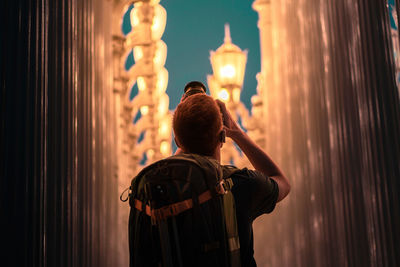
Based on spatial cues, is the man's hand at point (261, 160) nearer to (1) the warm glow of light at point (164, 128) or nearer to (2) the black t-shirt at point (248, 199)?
(2) the black t-shirt at point (248, 199)

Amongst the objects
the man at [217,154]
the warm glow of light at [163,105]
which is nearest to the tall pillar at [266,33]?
the warm glow of light at [163,105]

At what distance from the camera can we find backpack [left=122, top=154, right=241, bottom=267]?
8.74 ft

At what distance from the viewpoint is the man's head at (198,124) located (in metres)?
2.87

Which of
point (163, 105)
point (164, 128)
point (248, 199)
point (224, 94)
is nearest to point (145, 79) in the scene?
point (224, 94)

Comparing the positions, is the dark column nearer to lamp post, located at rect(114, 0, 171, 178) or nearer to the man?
the man

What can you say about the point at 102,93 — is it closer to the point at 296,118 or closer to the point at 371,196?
the point at 296,118

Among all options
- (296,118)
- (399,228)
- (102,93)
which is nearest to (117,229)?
(102,93)

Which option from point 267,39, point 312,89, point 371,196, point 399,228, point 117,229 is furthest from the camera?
point 267,39

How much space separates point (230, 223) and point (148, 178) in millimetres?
450

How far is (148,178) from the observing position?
108 inches

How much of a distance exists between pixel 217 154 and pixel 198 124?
225mm

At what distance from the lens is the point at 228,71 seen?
A: 9.54 meters

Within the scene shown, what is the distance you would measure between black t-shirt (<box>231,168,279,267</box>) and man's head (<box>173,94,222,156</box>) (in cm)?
23

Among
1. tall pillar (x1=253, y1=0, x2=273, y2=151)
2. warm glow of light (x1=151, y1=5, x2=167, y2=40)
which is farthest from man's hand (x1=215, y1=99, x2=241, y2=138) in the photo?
tall pillar (x1=253, y1=0, x2=273, y2=151)
